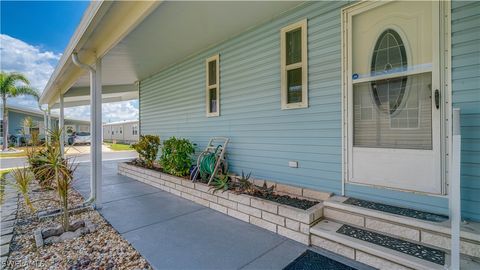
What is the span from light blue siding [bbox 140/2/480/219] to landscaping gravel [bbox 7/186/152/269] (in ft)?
7.74

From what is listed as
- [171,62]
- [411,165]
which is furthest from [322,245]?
[171,62]

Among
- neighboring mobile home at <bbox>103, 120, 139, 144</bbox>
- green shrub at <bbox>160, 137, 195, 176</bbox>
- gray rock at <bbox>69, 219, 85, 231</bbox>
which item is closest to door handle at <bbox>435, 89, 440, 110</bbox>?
green shrub at <bbox>160, 137, 195, 176</bbox>

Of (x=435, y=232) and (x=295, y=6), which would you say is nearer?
(x=435, y=232)

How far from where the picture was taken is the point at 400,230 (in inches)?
90.0

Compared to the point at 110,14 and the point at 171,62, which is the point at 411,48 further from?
the point at 171,62

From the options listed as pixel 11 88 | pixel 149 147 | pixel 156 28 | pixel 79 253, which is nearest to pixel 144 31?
pixel 156 28

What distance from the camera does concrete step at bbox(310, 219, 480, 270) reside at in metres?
1.88

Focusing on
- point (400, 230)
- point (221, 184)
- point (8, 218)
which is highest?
point (221, 184)

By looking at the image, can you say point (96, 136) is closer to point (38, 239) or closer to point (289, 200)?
point (38, 239)

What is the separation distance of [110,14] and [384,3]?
336cm

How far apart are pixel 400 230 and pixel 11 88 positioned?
66.8 ft

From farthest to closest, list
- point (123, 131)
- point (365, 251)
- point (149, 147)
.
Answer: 1. point (123, 131)
2. point (149, 147)
3. point (365, 251)

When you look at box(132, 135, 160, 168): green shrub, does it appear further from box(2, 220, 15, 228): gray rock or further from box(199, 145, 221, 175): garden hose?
box(2, 220, 15, 228): gray rock

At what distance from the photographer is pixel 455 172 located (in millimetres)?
1709
